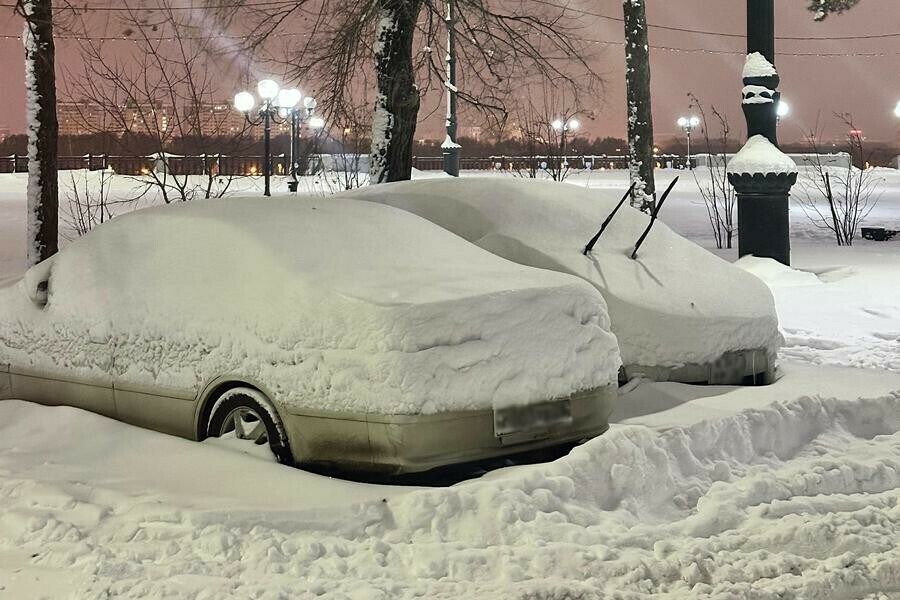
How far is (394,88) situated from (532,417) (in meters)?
8.75

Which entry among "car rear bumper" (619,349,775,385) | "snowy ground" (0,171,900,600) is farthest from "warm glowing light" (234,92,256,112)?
"car rear bumper" (619,349,775,385)

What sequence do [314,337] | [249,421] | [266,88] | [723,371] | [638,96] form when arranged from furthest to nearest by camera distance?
1. [266,88]
2. [638,96]
3. [723,371]
4. [249,421]
5. [314,337]

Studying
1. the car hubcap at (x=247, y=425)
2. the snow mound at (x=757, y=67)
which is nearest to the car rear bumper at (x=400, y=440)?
the car hubcap at (x=247, y=425)

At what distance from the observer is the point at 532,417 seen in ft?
15.7

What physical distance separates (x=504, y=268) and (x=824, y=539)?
201 cm

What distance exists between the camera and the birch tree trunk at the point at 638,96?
47.0ft

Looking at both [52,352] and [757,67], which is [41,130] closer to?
[52,352]

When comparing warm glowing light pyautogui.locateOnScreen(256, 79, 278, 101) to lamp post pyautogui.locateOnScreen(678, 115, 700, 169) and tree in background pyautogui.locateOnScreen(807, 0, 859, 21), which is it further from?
lamp post pyautogui.locateOnScreen(678, 115, 700, 169)

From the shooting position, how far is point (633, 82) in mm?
14336

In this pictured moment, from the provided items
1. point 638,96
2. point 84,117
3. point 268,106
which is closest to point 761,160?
point 638,96

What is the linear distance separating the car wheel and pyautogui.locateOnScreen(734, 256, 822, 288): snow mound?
9.11m

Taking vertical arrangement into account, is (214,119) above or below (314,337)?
above

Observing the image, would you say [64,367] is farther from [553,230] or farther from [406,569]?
[553,230]

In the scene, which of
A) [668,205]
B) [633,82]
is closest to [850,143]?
[668,205]
